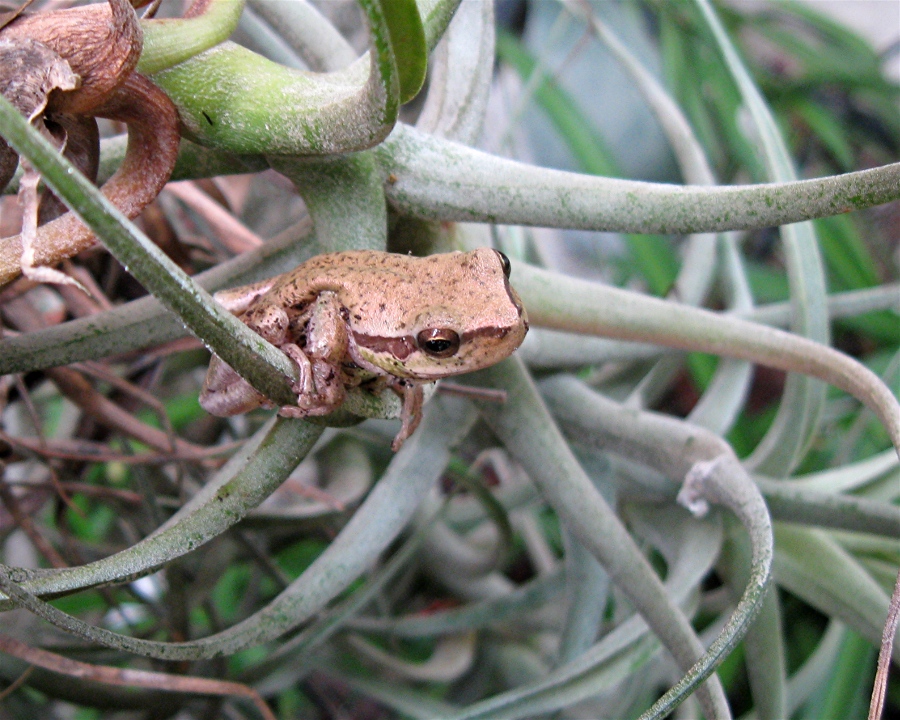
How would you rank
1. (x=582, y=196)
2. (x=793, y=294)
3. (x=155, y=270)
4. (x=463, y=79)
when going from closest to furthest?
(x=155, y=270)
(x=582, y=196)
(x=463, y=79)
(x=793, y=294)

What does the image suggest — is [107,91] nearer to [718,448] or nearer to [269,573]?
[718,448]

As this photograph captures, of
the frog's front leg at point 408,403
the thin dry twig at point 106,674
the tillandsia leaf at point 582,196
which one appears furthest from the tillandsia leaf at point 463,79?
the thin dry twig at point 106,674

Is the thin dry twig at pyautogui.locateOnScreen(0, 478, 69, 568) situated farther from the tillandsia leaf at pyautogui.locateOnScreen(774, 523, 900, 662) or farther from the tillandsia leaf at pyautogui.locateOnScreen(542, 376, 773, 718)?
the tillandsia leaf at pyautogui.locateOnScreen(774, 523, 900, 662)

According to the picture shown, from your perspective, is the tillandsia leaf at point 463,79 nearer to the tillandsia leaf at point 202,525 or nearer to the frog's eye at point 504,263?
the frog's eye at point 504,263

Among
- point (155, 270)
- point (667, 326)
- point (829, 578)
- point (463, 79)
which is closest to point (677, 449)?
point (667, 326)

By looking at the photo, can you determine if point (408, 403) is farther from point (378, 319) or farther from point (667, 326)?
point (667, 326)

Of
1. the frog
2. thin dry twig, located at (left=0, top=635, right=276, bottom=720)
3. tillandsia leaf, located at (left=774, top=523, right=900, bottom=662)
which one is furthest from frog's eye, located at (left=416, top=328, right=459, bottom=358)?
tillandsia leaf, located at (left=774, top=523, right=900, bottom=662)

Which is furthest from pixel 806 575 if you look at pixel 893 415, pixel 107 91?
pixel 107 91
